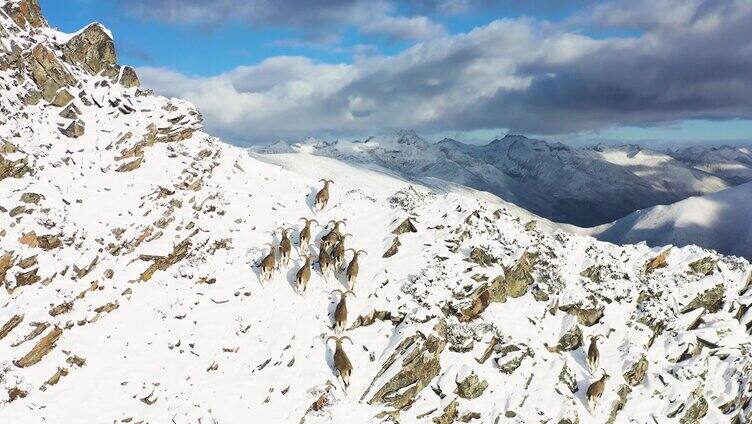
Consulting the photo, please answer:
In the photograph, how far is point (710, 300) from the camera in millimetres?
36469

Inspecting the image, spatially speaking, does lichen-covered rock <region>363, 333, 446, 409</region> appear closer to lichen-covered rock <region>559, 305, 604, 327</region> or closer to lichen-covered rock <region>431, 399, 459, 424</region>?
lichen-covered rock <region>431, 399, 459, 424</region>

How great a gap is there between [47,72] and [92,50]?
4631mm

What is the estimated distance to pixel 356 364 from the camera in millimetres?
27391

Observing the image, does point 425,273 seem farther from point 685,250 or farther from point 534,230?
point 685,250

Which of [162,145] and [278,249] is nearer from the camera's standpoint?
[278,249]

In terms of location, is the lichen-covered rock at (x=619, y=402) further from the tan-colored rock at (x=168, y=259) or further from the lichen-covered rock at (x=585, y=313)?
the tan-colored rock at (x=168, y=259)

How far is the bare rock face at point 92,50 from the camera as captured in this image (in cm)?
3678

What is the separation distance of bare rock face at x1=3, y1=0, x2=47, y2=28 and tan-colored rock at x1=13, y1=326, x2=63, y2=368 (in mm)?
22870

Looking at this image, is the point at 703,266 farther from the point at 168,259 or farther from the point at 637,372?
the point at 168,259

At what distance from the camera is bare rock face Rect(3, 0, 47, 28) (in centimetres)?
3409

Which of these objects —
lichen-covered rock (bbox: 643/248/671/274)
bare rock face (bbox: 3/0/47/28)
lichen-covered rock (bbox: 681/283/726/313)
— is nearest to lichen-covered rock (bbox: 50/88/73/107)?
bare rock face (bbox: 3/0/47/28)

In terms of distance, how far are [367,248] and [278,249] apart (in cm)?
616

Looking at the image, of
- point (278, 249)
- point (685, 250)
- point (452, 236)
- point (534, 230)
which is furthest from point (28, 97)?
point (685, 250)

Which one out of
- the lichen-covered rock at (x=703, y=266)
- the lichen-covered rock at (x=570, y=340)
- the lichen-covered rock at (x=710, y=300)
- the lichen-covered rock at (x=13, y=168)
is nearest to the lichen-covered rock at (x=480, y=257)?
the lichen-covered rock at (x=570, y=340)
